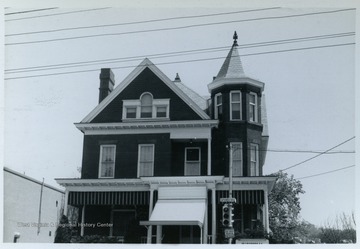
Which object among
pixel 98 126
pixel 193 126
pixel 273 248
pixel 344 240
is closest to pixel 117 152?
pixel 98 126

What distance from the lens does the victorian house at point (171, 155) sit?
15.5 meters

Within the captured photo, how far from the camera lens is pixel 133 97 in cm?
1644

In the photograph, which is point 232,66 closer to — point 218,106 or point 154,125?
point 218,106

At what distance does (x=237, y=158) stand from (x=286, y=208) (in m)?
1.70

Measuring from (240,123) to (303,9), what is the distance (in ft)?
10.9

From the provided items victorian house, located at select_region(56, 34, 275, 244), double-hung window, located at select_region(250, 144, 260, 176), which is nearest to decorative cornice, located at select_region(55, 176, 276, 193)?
victorian house, located at select_region(56, 34, 275, 244)

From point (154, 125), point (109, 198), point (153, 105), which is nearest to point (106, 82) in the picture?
point (153, 105)

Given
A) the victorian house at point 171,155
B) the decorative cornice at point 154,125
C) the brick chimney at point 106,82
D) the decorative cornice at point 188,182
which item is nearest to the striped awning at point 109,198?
the victorian house at point 171,155

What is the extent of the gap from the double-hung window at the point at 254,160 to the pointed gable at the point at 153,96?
1.37m

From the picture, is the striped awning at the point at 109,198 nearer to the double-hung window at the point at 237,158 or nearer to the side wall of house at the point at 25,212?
the side wall of house at the point at 25,212

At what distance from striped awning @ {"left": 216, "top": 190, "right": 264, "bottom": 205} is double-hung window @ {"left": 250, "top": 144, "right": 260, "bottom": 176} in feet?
1.51

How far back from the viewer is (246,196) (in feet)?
51.2

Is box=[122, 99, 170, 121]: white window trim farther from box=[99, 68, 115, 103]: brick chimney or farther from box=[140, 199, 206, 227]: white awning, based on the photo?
box=[140, 199, 206, 227]: white awning

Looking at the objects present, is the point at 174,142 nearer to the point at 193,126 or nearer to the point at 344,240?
the point at 193,126
